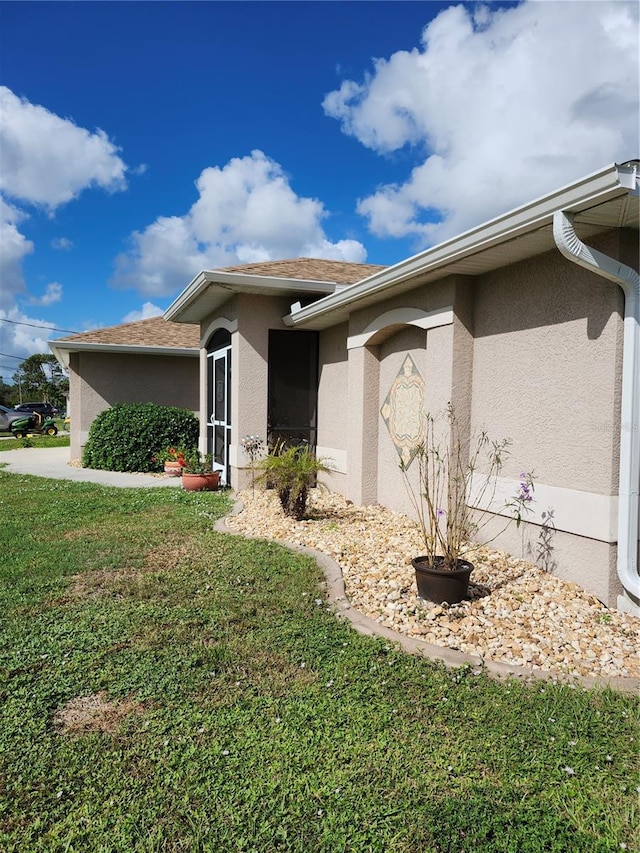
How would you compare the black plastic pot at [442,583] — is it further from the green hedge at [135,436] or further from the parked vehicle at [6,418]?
the parked vehicle at [6,418]

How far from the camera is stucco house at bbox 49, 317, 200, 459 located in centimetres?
1586

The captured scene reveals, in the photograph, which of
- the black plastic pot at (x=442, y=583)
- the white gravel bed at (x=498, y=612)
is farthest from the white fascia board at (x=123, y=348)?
the black plastic pot at (x=442, y=583)

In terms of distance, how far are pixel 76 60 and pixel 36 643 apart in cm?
884

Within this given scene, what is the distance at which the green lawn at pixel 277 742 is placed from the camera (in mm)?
2242

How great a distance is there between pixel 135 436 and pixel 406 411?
812 centimetres

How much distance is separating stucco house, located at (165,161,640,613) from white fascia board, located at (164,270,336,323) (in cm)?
3

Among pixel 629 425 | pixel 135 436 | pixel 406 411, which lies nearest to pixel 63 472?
pixel 135 436

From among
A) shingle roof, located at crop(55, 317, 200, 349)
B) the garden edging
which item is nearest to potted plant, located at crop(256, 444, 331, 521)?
the garden edging

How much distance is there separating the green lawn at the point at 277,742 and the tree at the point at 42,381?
6703cm

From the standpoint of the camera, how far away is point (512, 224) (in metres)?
4.62

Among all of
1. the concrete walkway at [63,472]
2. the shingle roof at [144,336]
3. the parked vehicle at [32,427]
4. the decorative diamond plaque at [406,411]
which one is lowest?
the concrete walkway at [63,472]

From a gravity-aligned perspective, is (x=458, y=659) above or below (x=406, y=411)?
below

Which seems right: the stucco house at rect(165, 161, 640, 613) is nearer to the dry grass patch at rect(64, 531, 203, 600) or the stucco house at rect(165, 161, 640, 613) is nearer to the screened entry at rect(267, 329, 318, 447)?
the screened entry at rect(267, 329, 318, 447)

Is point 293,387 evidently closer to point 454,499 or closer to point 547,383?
point 454,499
